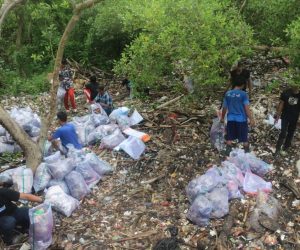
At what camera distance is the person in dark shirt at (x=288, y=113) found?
253 inches

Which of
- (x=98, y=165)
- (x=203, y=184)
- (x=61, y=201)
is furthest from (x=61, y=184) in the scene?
(x=203, y=184)

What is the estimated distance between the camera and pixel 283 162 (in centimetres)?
675

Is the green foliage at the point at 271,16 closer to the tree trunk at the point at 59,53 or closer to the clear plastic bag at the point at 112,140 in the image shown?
the clear plastic bag at the point at 112,140

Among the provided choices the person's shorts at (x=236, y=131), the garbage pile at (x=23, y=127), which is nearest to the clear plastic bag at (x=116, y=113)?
the garbage pile at (x=23, y=127)

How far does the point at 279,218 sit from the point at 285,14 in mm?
4068

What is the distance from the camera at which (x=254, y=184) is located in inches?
240

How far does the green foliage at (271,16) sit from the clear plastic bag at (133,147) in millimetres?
2975

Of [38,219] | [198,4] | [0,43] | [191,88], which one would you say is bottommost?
[0,43]

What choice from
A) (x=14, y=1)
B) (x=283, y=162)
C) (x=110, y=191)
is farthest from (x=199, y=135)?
(x=14, y=1)

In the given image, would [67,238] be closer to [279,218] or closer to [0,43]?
[279,218]

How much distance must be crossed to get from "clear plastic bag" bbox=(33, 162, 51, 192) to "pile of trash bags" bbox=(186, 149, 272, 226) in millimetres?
2207

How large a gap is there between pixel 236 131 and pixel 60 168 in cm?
293

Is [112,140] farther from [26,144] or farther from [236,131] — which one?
[236,131]

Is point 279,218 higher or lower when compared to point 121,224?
higher
